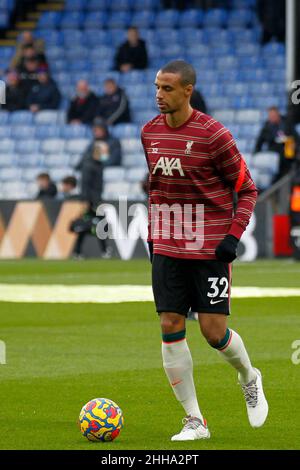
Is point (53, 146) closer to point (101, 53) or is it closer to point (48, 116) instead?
point (48, 116)

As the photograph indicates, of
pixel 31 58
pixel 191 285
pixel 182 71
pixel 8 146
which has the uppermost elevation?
pixel 182 71

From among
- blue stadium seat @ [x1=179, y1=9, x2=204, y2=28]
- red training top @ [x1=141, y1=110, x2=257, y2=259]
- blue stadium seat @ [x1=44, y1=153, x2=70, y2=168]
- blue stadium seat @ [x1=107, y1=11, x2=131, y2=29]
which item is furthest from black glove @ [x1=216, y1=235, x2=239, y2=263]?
blue stadium seat @ [x1=107, y1=11, x2=131, y2=29]

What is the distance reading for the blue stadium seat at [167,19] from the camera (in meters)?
33.4

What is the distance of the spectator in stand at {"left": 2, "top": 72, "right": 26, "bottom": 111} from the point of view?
108ft

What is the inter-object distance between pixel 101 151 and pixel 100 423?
2087 cm

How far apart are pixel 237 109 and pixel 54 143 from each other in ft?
14.9

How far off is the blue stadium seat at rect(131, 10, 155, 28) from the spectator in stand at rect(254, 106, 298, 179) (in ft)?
23.8

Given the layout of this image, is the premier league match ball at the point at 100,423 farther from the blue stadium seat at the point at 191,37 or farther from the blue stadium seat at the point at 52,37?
the blue stadium seat at the point at 52,37

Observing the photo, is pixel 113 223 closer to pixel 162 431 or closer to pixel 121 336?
pixel 121 336

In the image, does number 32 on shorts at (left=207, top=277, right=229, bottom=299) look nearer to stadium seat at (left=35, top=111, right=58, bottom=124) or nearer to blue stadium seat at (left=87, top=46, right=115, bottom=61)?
stadium seat at (left=35, top=111, right=58, bottom=124)

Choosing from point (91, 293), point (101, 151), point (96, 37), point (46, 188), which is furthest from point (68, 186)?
point (91, 293)

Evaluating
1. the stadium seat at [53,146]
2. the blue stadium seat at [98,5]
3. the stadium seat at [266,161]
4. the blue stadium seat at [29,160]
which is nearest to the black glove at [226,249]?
the stadium seat at [266,161]

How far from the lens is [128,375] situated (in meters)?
10.7

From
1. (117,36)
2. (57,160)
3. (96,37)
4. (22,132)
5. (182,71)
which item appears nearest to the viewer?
(182,71)
